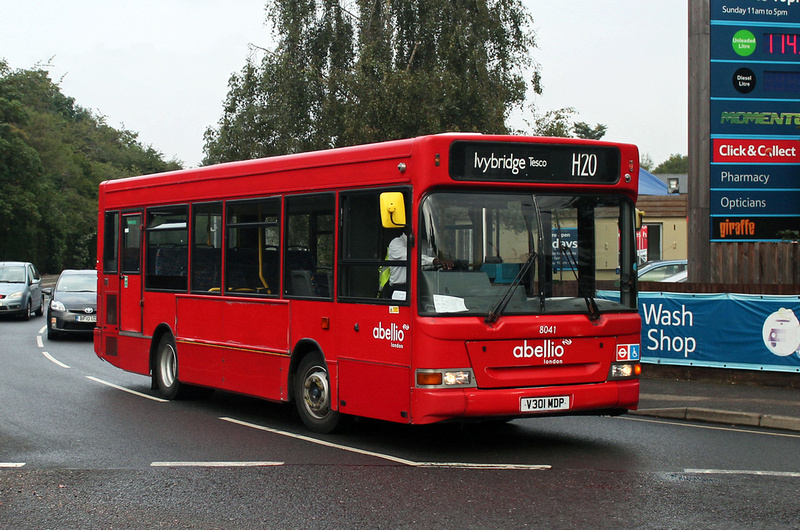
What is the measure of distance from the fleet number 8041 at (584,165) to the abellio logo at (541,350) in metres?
1.57

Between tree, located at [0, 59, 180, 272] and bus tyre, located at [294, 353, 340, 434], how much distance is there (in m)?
50.2

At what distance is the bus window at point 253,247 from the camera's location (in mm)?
10719

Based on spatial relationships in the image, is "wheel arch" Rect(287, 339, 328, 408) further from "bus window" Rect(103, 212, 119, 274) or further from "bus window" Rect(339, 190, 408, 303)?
"bus window" Rect(103, 212, 119, 274)

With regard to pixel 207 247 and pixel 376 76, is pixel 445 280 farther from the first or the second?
pixel 376 76

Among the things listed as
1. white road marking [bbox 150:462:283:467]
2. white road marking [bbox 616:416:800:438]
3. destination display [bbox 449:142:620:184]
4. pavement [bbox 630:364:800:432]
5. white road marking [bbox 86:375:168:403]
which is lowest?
white road marking [bbox 616:416:800:438]

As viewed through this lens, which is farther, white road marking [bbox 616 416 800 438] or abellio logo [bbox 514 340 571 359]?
white road marking [bbox 616 416 800 438]

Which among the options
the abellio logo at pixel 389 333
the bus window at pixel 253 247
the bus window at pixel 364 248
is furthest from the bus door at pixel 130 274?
the abellio logo at pixel 389 333

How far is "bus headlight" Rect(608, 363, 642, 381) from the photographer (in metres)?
9.13

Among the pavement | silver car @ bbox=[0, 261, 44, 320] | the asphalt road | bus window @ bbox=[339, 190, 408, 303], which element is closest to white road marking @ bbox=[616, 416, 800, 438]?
the asphalt road

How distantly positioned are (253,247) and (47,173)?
67.2 metres

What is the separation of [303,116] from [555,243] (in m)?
A: 28.1

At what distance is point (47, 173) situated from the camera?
73.4 meters

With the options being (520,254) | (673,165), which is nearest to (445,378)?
(520,254)

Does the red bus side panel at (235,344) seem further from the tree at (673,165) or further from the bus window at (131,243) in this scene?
the tree at (673,165)
